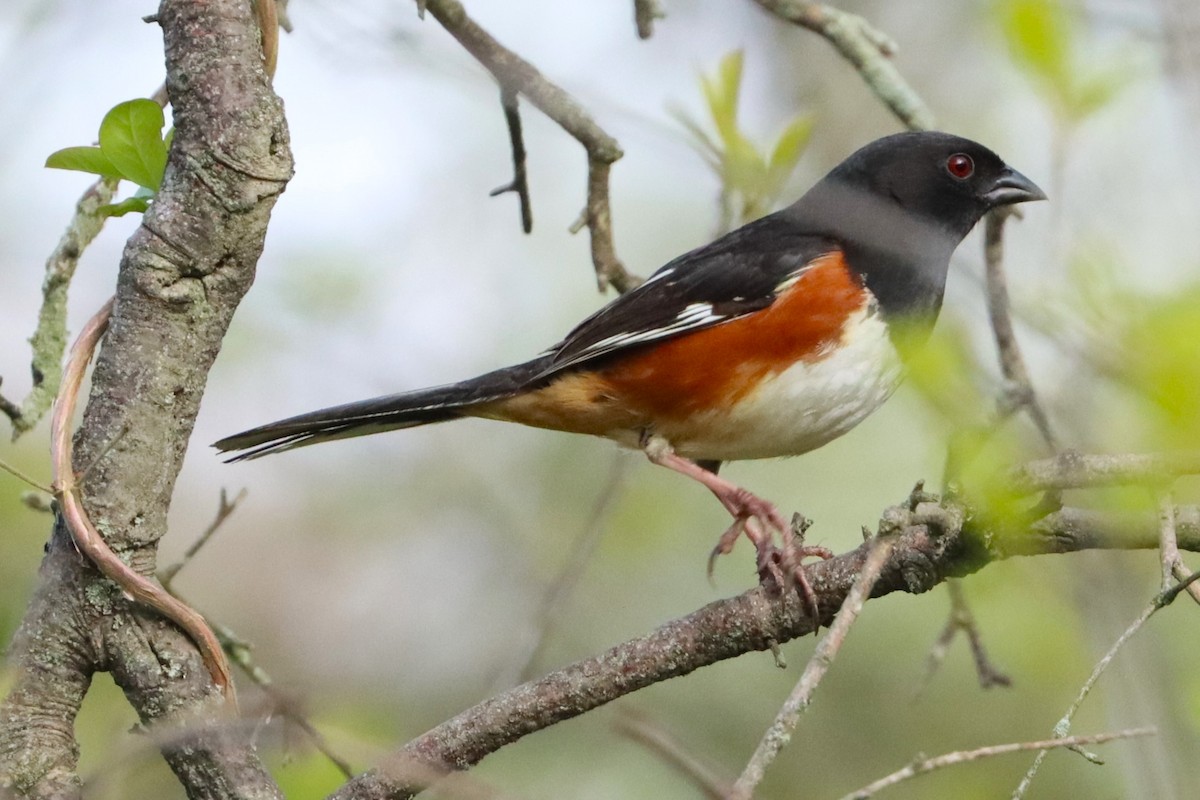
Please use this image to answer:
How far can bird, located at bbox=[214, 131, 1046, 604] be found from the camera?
98.5 inches

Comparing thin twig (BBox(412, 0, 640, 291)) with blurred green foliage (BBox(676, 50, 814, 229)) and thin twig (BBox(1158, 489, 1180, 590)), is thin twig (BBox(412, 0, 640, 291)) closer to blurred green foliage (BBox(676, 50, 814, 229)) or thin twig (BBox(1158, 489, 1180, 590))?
blurred green foliage (BBox(676, 50, 814, 229))

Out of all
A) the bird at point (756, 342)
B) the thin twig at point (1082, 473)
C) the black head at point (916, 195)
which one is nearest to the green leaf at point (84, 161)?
the bird at point (756, 342)

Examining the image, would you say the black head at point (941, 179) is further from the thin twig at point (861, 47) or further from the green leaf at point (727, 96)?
the green leaf at point (727, 96)

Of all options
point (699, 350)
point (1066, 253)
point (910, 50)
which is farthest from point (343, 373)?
point (910, 50)

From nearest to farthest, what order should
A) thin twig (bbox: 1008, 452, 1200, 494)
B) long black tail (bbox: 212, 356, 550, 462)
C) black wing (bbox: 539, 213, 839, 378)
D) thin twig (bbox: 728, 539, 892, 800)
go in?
thin twig (bbox: 728, 539, 892, 800)
thin twig (bbox: 1008, 452, 1200, 494)
long black tail (bbox: 212, 356, 550, 462)
black wing (bbox: 539, 213, 839, 378)

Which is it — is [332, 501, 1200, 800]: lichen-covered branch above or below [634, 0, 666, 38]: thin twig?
below

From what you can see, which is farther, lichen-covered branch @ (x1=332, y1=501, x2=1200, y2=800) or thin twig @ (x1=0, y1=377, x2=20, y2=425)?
thin twig @ (x1=0, y1=377, x2=20, y2=425)

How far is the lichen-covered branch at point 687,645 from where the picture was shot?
142 centimetres

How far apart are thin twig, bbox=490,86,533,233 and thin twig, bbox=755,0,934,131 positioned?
589mm

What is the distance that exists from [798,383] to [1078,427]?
1.23 meters

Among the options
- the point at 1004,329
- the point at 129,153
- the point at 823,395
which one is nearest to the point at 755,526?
the point at 823,395

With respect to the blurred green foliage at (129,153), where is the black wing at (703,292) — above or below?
above

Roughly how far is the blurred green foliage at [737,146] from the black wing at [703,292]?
0.18 metres

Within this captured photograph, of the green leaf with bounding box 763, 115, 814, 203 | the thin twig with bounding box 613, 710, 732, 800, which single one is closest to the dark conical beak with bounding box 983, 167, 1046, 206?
the green leaf with bounding box 763, 115, 814, 203
